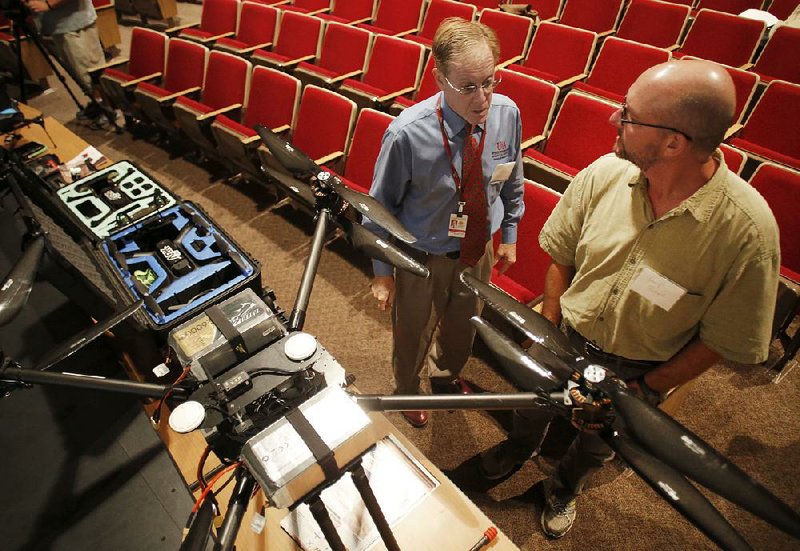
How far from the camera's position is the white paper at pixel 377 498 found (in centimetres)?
139

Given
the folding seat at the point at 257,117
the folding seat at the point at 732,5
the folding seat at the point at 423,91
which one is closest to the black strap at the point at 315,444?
the folding seat at the point at 257,117

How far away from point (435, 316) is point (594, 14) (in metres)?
4.19

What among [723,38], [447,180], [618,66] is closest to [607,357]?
[447,180]

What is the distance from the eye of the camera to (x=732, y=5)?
4.44 metres

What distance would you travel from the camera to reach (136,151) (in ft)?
15.7

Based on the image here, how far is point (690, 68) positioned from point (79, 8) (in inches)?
229

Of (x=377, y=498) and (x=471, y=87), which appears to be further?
(x=471, y=87)

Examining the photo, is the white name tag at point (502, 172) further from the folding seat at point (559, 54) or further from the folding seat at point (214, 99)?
the folding seat at point (214, 99)

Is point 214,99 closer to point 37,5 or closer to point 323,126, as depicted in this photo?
point 323,126

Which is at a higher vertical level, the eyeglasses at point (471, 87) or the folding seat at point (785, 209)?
the eyeglasses at point (471, 87)

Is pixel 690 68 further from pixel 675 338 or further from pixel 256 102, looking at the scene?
pixel 256 102

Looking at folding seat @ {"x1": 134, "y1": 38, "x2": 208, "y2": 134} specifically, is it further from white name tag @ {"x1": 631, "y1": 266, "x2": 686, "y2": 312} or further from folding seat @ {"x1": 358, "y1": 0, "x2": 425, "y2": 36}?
white name tag @ {"x1": 631, "y1": 266, "x2": 686, "y2": 312}

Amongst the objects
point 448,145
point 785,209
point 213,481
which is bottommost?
point 785,209

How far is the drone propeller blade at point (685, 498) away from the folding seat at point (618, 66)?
358 centimetres
